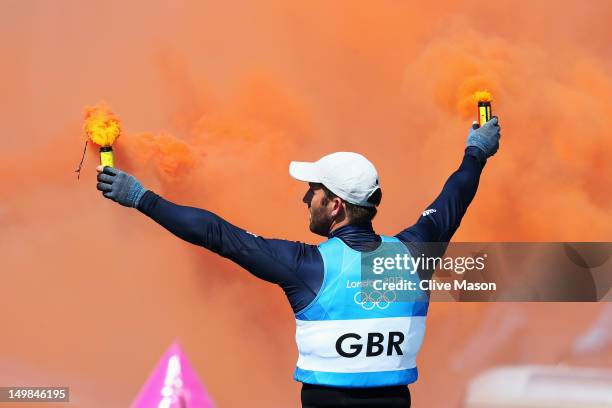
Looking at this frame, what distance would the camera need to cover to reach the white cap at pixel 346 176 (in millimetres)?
3746

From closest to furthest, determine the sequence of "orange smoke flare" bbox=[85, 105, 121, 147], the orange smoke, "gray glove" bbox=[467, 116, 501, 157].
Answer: "orange smoke flare" bbox=[85, 105, 121, 147] < "gray glove" bbox=[467, 116, 501, 157] < the orange smoke

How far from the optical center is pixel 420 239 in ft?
13.0

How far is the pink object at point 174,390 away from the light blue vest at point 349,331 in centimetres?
150

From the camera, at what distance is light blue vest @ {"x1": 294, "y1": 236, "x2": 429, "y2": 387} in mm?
3693

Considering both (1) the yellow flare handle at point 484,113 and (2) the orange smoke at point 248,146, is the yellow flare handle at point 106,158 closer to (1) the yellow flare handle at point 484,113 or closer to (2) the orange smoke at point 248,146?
(2) the orange smoke at point 248,146

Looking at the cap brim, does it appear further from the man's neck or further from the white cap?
the man's neck

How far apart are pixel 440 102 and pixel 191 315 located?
2.14 metres

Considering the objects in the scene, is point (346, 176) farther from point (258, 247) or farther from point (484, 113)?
point (484, 113)

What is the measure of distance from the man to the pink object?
4.85ft

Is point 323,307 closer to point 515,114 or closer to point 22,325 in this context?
point 22,325

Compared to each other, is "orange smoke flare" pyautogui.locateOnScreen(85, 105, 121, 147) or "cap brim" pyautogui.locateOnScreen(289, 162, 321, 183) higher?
"orange smoke flare" pyautogui.locateOnScreen(85, 105, 121, 147)

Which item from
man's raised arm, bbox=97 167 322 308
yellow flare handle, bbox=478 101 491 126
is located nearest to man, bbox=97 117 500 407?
man's raised arm, bbox=97 167 322 308

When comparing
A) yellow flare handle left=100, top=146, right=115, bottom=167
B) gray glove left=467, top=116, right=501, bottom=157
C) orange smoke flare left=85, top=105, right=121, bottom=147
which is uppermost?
gray glove left=467, top=116, right=501, bottom=157

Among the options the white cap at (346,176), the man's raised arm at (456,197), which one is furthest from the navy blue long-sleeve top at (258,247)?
the man's raised arm at (456,197)
